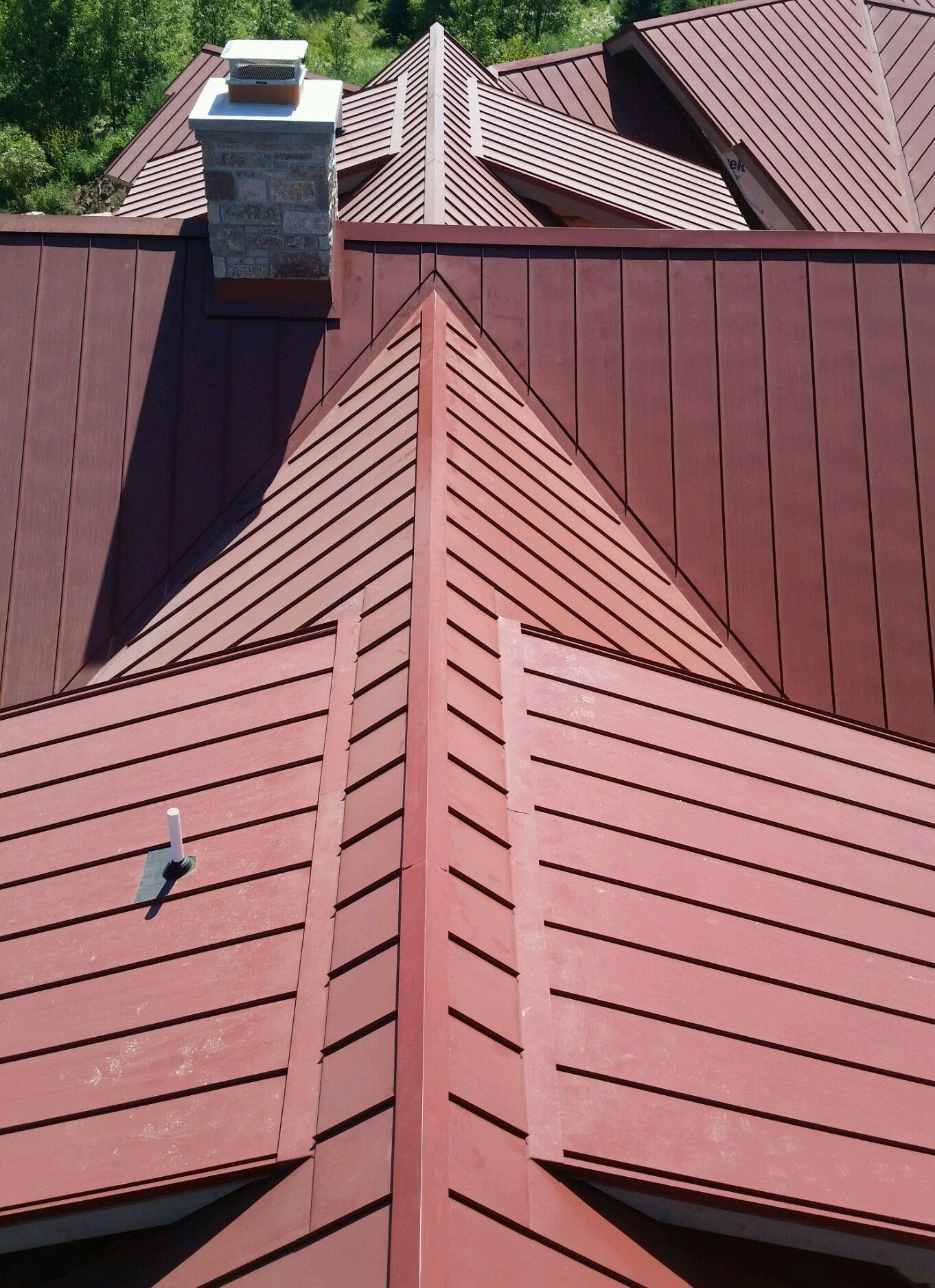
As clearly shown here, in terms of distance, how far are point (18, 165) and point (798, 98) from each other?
A: 51.8 ft

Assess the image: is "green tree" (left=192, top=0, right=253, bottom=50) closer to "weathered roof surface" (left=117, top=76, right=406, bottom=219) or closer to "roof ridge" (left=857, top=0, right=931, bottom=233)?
"roof ridge" (left=857, top=0, right=931, bottom=233)

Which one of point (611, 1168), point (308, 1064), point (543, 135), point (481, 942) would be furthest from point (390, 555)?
point (543, 135)

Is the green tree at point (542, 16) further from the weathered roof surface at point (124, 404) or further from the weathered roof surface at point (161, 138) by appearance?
the weathered roof surface at point (124, 404)

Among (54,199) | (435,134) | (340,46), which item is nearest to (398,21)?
(340,46)

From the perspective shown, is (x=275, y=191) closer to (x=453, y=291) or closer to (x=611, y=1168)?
(x=453, y=291)

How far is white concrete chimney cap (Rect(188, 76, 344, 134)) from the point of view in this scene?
20.8ft

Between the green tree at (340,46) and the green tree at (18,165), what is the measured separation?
700cm

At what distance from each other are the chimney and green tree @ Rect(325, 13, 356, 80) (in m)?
22.8

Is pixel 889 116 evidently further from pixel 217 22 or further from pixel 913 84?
pixel 217 22

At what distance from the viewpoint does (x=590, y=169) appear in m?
12.6

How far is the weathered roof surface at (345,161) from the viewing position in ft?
37.7

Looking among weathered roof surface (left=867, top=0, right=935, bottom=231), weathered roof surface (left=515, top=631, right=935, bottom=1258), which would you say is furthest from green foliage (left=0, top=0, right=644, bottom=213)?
weathered roof surface (left=515, top=631, right=935, bottom=1258)

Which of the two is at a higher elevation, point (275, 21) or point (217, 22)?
point (275, 21)

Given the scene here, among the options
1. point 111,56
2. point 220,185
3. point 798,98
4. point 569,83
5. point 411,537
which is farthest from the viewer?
point 111,56
